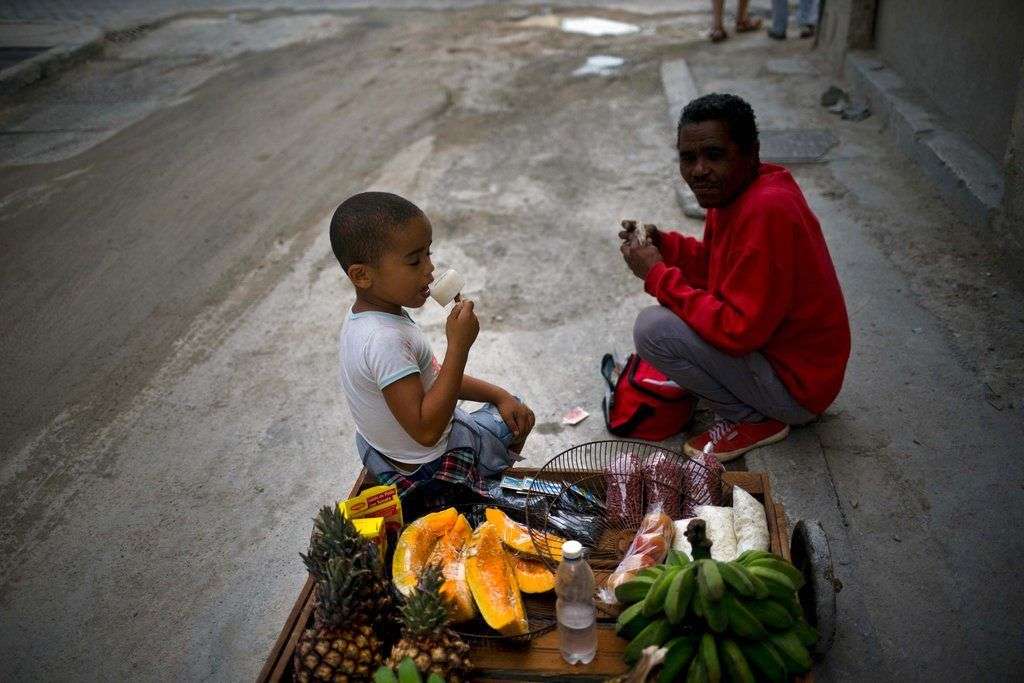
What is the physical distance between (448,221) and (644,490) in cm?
372

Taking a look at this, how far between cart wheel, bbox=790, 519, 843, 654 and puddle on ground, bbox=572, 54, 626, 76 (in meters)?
7.55

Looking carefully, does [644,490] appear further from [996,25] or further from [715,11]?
[715,11]

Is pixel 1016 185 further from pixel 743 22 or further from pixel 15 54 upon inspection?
pixel 15 54

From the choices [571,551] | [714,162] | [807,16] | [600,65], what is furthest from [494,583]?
[807,16]

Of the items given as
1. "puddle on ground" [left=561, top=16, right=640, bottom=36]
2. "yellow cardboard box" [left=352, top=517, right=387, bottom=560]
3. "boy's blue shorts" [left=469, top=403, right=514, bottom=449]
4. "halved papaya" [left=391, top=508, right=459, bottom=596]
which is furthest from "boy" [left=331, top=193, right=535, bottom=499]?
"puddle on ground" [left=561, top=16, right=640, bottom=36]

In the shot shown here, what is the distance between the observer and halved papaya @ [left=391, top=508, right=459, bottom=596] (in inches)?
89.4

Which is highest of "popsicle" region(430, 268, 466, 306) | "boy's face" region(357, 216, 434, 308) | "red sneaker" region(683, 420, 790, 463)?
"boy's face" region(357, 216, 434, 308)

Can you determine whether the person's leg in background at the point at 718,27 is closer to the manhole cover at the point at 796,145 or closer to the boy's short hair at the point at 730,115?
the manhole cover at the point at 796,145

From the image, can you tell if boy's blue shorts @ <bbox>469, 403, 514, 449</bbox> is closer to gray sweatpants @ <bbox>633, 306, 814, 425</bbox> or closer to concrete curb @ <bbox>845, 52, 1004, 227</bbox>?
gray sweatpants @ <bbox>633, 306, 814, 425</bbox>

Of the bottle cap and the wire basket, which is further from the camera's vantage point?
the wire basket

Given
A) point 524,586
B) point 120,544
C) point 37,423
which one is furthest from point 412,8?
point 524,586

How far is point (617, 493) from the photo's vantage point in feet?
8.75

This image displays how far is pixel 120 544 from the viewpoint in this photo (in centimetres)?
338

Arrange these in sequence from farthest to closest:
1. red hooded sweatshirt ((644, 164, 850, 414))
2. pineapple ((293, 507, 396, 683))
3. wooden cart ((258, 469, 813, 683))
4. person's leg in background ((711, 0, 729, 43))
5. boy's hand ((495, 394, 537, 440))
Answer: person's leg in background ((711, 0, 729, 43))
boy's hand ((495, 394, 537, 440))
red hooded sweatshirt ((644, 164, 850, 414))
wooden cart ((258, 469, 813, 683))
pineapple ((293, 507, 396, 683))
